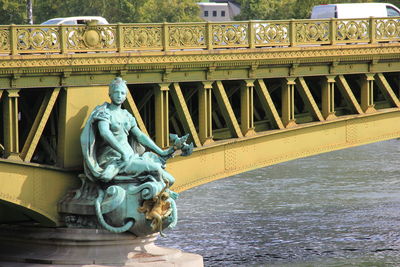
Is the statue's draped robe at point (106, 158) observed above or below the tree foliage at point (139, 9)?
below

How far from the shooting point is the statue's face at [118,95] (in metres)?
28.9

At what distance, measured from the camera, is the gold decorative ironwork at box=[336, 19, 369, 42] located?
34.7 meters

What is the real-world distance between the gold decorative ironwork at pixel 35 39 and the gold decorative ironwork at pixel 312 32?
22.2ft

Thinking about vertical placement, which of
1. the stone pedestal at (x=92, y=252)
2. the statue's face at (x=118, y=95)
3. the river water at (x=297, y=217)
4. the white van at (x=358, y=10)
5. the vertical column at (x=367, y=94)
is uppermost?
the white van at (x=358, y=10)

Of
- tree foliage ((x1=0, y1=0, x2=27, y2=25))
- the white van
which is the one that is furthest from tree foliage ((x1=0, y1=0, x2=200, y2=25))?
the white van

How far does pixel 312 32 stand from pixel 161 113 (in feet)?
15.5

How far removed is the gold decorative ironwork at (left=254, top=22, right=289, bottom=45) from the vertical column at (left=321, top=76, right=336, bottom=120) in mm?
1696

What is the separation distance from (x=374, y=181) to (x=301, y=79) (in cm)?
2001

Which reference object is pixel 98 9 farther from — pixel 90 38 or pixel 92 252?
pixel 92 252

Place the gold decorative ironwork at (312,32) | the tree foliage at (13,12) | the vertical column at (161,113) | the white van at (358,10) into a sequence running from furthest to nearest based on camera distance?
the tree foliage at (13,12)
the white van at (358,10)
the gold decorative ironwork at (312,32)
the vertical column at (161,113)

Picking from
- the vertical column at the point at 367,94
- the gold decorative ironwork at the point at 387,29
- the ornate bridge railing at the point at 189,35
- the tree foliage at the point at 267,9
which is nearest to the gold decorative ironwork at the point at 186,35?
the ornate bridge railing at the point at 189,35

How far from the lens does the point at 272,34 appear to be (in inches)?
1318

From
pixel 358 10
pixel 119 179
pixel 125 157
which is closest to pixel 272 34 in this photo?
pixel 125 157

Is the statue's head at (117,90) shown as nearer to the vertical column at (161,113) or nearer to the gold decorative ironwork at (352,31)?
the vertical column at (161,113)
